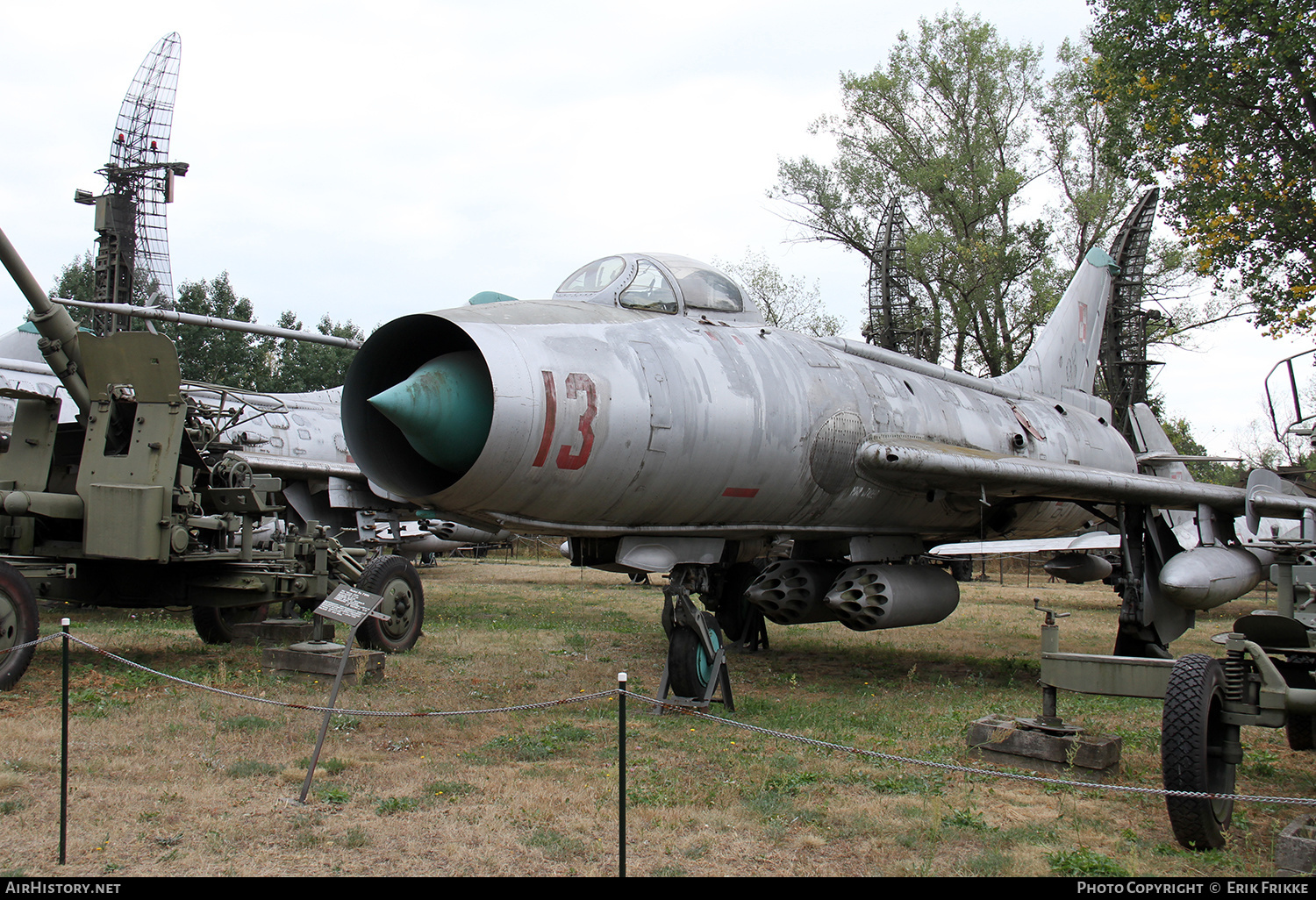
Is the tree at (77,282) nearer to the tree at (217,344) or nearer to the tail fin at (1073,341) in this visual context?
the tree at (217,344)

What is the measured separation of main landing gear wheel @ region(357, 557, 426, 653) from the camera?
30.1ft

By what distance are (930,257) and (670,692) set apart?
24.2 metres

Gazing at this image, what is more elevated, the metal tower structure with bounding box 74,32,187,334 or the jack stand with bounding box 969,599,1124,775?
the metal tower structure with bounding box 74,32,187,334

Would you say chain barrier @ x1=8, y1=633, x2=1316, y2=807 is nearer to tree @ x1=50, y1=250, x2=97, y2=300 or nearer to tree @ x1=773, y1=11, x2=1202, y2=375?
tree @ x1=773, y1=11, x2=1202, y2=375

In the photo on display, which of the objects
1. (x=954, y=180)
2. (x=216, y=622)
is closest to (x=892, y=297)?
(x=954, y=180)

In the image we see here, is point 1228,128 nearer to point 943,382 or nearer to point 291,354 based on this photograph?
point 943,382

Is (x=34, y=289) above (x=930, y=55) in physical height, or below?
below

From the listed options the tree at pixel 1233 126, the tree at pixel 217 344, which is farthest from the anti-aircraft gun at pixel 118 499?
the tree at pixel 217 344

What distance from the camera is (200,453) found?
348 inches

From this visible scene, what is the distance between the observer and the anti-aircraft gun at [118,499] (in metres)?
7.38

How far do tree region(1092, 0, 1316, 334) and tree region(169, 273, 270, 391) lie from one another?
41814 mm

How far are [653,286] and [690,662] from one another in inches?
112

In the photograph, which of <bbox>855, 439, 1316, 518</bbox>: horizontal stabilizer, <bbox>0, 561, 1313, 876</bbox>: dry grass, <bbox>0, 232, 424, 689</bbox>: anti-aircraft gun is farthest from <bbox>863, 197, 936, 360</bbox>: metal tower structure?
<bbox>0, 232, 424, 689</bbox>: anti-aircraft gun
